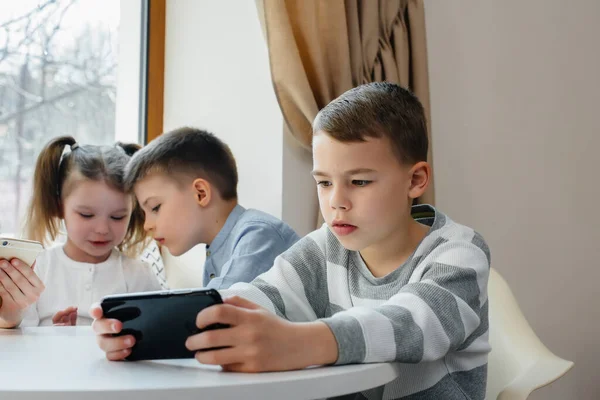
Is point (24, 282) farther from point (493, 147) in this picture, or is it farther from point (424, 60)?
point (493, 147)

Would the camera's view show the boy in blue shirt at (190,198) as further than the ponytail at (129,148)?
No

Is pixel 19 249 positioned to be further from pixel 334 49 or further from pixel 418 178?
pixel 334 49

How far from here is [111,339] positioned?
94 centimetres

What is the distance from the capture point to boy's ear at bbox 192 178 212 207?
1920 mm

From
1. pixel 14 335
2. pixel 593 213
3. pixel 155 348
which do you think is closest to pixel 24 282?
pixel 14 335

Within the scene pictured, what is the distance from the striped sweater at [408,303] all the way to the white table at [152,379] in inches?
2.0

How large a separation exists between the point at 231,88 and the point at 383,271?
1.18 m

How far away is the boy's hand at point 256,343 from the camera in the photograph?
85cm

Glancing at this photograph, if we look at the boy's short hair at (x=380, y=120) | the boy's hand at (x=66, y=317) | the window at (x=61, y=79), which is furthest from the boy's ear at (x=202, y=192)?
the boy's short hair at (x=380, y=120)

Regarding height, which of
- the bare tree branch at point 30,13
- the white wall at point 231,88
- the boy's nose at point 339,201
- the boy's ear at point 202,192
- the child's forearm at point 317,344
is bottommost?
the child's forearm at point 317,344

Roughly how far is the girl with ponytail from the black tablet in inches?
42.5

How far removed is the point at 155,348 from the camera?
0.93 meters

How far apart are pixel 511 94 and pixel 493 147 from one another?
20 cm

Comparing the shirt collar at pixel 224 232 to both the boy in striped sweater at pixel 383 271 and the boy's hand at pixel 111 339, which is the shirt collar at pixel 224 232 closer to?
the boy in striped sweater at pixel 383 271
